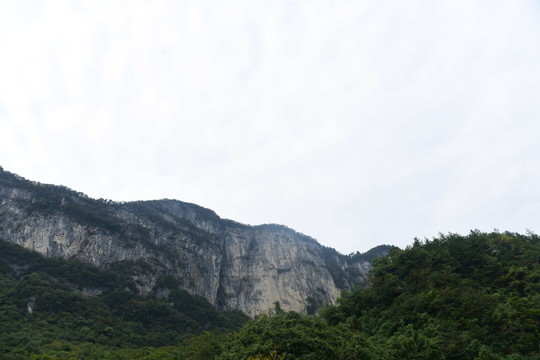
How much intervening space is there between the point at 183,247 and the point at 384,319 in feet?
205

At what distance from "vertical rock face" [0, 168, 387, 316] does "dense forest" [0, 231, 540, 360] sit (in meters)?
14.7

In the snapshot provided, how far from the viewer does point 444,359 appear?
1275cm

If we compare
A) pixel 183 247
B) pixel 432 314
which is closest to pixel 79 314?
pixel 183 247

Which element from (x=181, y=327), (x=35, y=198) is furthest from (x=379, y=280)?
(x=35, y=198)

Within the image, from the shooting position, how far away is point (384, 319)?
62.0 ft

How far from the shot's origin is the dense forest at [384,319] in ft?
43.1

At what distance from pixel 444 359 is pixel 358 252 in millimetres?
104214

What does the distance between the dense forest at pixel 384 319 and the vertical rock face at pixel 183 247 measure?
14719 mm

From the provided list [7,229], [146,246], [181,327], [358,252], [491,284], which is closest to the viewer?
[491,284]

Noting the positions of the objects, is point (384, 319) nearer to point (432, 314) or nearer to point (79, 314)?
point (432, 314)

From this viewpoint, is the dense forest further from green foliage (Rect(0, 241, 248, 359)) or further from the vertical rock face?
the vertical rock face

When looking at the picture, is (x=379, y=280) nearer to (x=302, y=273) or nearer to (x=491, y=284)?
(x=491, y=284)

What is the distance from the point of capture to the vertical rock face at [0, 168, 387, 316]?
57750 mm

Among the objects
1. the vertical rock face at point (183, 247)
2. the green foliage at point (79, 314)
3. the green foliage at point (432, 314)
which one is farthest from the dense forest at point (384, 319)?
the vertical rock face at point (183, 247)
